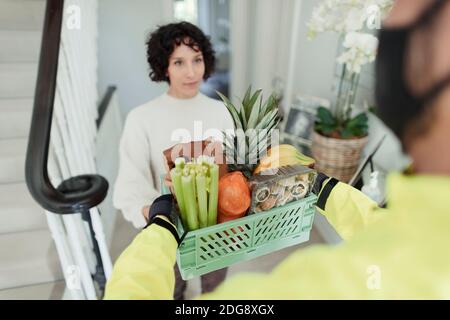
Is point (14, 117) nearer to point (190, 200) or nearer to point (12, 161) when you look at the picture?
point (12, 161)

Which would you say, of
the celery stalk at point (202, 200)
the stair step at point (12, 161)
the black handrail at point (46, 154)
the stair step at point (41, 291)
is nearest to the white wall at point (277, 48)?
the celery stalk at point (202, 200)

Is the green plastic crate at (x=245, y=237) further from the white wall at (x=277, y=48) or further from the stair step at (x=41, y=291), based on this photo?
the stair step at (x=41, y=291)

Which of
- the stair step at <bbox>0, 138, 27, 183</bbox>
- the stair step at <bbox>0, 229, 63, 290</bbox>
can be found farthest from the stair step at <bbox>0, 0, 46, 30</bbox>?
the stair step at <bbox>0, 229, 63, 290</bbox>

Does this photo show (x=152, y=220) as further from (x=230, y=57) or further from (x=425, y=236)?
(x=230, y=57)

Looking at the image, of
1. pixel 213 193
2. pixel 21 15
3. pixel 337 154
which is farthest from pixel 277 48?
pixel 21 15

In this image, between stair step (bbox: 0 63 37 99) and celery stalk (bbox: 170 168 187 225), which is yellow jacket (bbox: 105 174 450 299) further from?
stair step (bbox: 0 63 37 99)

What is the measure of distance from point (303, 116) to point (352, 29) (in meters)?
0.29

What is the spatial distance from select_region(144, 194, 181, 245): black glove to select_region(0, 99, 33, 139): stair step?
113 centimetres

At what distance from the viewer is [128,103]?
27.5 inches

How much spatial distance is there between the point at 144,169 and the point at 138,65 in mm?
246

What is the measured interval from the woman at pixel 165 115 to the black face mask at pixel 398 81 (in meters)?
0.22

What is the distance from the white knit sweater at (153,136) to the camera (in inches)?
20.1
